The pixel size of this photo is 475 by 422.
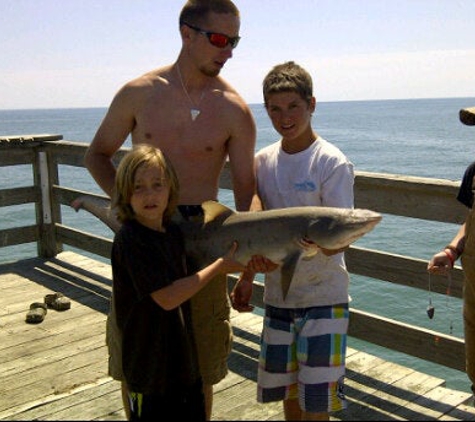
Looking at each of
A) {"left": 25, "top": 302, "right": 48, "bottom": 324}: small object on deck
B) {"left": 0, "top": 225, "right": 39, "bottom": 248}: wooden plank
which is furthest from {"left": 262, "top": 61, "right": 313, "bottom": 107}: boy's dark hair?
{"left": 0, "top": 225, "right": 39, "bottom": 248}: wooden plank

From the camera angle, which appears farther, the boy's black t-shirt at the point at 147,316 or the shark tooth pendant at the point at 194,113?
the shark tooth pendant at the point at 194,113

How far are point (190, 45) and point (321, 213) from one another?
112 cm

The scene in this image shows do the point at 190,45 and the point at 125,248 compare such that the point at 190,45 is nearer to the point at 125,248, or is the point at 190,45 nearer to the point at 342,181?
the point at 342,181

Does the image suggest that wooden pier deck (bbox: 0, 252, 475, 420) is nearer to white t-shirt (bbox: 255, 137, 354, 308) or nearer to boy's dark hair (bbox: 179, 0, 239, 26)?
white t-shirt (bbox: 255, 137, 354, 308)

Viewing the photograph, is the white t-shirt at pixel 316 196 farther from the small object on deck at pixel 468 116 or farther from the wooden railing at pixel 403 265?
the wooden railing at pixel 403 265

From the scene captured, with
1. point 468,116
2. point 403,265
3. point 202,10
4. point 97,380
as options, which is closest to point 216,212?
point 202,10

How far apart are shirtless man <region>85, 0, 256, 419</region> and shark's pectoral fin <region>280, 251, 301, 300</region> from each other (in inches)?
19.8

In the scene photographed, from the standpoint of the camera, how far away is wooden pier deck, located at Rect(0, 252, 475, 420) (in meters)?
3.86

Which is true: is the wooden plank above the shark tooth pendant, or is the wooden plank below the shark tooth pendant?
below

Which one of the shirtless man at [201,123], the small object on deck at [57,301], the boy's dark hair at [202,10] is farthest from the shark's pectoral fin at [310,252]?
the small object on deck at [57,301]

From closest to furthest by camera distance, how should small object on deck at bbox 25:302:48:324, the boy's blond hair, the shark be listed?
the boy's blond hair, the shark, small object on deck at bbox 25:302:48:324

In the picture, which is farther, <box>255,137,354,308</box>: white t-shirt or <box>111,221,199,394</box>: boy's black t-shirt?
<box>255,137,354,308</box>: white t-shirt

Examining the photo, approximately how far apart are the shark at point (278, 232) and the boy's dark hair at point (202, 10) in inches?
37.3

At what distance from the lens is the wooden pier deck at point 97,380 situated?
12.7 feet
